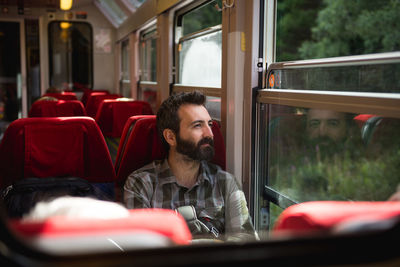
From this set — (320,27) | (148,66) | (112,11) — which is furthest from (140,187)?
(320,27)

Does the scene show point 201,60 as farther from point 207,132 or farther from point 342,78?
point 342,78

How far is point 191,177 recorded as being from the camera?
1900 millimetres

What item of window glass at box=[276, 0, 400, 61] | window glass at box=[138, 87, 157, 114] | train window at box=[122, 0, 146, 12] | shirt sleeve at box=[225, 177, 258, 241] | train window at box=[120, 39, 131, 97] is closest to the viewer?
shirt sleeve at box=[225, 177, 258, 241]

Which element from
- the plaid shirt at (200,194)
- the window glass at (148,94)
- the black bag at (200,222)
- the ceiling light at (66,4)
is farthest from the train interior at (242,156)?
the ceiling light at (66,4)

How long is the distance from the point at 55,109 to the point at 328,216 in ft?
10.5

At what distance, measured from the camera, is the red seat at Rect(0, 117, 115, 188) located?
5.86 feet

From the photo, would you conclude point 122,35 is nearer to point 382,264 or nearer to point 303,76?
point 303,76

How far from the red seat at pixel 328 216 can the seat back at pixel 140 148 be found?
1.12m

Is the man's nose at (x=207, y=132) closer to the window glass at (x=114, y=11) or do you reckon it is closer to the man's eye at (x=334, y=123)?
the man's eye at (x=334, y=123)

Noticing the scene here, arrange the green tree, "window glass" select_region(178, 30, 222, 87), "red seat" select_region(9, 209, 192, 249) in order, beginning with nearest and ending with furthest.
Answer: "red seat" select_region(9, 209, 192, 249), "window glass" select_region(178, 30, 222, 87), the green tree

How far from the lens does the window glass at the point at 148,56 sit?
502 centimetres

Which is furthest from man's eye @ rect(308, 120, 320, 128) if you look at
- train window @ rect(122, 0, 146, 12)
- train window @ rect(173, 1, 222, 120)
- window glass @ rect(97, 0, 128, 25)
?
window glass @ rect(97, 0, 128, 25)

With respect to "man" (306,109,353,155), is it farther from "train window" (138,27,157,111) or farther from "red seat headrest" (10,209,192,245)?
"train window" (138,27,157,111)

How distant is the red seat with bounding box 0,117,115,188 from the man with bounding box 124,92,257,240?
0.66 ft
